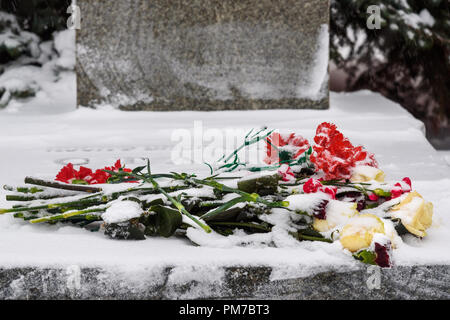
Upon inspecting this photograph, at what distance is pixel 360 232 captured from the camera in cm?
95

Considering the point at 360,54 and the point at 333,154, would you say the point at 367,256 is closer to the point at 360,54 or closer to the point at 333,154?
the point at 333,154

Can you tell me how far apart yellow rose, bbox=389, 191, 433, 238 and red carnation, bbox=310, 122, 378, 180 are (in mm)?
148

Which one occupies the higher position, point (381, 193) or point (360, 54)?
point (360, 54)

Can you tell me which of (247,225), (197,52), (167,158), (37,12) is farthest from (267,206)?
(37,12)

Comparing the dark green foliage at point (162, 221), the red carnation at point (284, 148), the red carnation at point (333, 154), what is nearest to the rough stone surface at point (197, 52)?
the red carnation at point (284, 148)

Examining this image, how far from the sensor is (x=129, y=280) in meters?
0.94

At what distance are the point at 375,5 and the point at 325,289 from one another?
11.6 ft

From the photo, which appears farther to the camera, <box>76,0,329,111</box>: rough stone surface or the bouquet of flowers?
<box>76,0,329,111</box>: rough stone surface

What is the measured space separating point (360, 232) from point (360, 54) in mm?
3855

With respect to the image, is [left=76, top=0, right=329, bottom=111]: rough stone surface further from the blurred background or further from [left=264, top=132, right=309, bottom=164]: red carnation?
[left=264, top=132, right=309, bottom=164]: red carnation

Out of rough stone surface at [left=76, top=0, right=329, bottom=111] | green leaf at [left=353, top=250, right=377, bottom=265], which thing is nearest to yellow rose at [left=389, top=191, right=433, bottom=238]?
green leaf at [left=353, top=250, right=377, bottom=265]

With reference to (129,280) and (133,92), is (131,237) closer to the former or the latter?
(129,280)

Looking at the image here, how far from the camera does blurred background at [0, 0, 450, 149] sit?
4168 mm

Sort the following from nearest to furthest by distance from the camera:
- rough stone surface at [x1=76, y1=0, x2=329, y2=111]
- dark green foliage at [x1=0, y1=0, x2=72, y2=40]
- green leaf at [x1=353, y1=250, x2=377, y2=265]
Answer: green leaf at [x1=353, y1=250, x2=377, y2=265]
rough stone surface at [x1=76, y1=0, x2=329, y2=111]
dark green foliage at [x1=0, y1=0, x2=72, y2=40]
